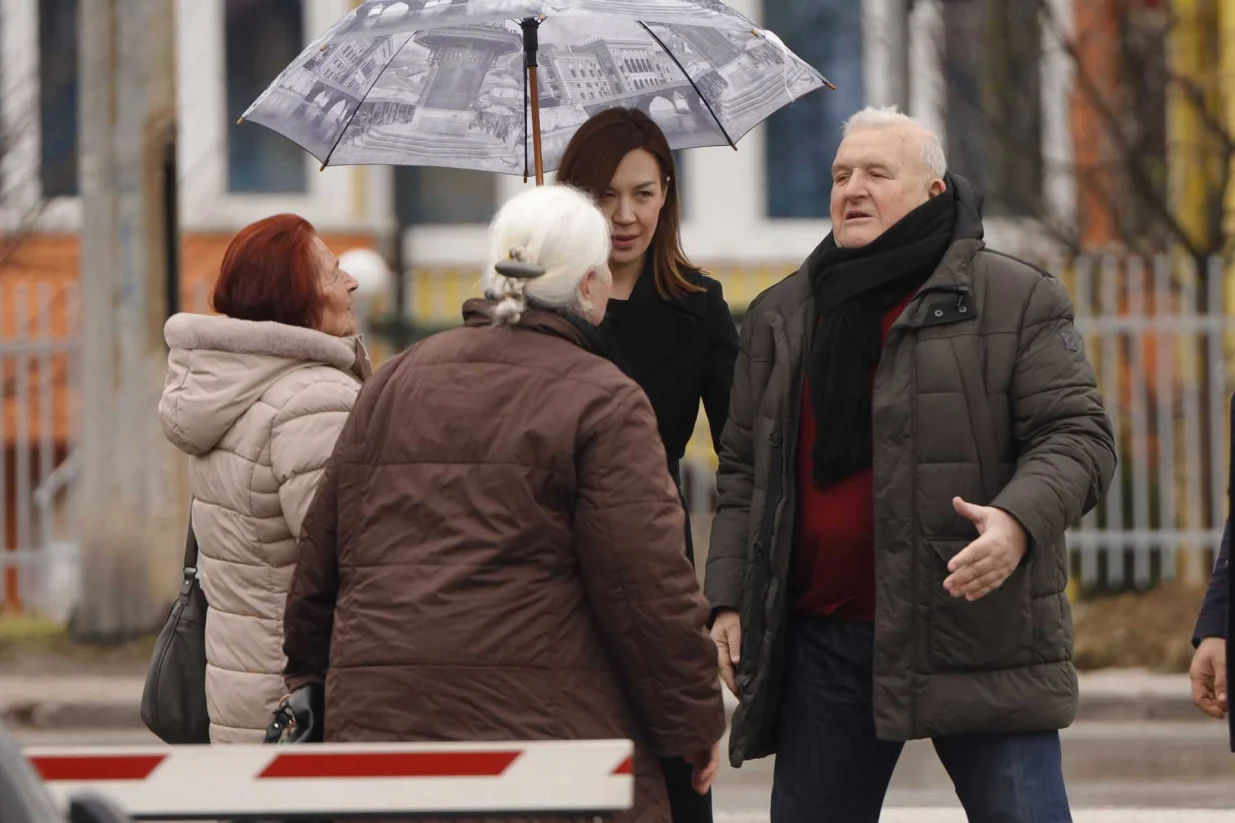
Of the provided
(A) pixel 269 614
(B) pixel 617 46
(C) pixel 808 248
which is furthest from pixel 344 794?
(C) pixel 808 248

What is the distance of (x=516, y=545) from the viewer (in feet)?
10.7

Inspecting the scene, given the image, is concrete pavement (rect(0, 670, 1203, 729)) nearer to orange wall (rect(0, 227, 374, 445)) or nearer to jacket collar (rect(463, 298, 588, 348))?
orange wall (rect(0, 227, 374, 445))

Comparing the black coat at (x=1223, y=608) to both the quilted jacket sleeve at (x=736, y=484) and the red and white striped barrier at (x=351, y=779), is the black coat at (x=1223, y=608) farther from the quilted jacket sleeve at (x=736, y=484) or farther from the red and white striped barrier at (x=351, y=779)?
the red and white striped barrier at (x=351, y=779)

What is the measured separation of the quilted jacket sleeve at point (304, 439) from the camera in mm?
4023

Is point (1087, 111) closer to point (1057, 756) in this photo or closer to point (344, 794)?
point (1057, 756)

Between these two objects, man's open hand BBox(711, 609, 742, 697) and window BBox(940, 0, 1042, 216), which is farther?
window BBox(940, 0, 1042, 216)

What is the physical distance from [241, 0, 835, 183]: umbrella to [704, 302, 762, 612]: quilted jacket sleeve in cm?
97

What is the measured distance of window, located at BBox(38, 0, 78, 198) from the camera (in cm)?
1532

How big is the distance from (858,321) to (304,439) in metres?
1.09

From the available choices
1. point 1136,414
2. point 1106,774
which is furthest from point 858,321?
point 1136,414

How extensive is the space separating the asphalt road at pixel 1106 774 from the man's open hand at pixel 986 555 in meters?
2.65

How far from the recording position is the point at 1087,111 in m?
13.5

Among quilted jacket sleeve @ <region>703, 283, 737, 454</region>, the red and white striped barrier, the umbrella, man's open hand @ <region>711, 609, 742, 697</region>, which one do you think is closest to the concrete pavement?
the umbrella

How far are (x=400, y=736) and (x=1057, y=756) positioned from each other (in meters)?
1.31
